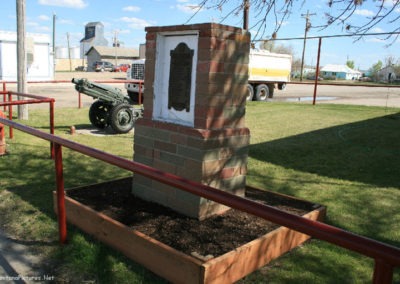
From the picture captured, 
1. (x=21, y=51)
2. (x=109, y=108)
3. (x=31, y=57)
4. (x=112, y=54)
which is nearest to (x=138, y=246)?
(x=109, y=108)

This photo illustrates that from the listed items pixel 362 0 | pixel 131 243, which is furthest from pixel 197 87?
pixel 362 0

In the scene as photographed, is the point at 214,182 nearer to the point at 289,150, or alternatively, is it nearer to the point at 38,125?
the point at 289,150

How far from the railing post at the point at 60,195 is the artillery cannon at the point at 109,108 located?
5.59m

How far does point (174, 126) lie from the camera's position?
150 inches

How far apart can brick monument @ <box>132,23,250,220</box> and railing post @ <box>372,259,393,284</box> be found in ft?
7.37

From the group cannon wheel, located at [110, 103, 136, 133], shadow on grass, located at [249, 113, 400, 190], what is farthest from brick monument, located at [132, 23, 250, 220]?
cannon wheel, located at [110, 103, 136, 133]

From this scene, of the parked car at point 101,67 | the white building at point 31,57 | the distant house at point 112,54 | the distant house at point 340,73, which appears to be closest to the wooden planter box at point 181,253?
the white building at point 31,57

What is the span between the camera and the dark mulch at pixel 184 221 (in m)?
3.19

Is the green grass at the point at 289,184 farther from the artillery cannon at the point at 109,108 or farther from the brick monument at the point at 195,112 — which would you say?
the brick monument at the point at 195,112

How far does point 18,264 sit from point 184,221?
1361mm

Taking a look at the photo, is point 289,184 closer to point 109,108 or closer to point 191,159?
point 191,159

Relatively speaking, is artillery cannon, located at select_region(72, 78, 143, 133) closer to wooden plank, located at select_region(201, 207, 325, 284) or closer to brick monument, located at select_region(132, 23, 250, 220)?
brick monument, located at select_region(132, 23, 250, 220)

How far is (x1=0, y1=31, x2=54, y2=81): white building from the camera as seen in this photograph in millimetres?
29269

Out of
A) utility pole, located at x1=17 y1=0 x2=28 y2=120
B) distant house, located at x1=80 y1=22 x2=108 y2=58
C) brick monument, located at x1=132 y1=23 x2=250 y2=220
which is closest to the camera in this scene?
brick monument, located at x1=132 y1=23 x2=250 y2=220
